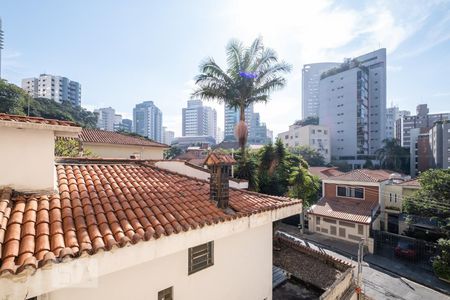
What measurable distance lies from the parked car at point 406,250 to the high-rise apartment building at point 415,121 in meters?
81.7

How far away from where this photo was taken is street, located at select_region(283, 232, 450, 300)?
16031mm

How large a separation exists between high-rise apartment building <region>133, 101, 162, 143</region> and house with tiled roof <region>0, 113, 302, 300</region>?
155841 millimetres

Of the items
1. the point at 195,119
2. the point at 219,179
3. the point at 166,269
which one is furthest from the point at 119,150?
the point at 195,119

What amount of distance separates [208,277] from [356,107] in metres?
86.0

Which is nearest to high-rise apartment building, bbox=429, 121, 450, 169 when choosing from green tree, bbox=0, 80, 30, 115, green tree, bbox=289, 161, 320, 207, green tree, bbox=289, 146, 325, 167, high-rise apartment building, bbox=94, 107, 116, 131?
green tree, bbox=289, 146, 325, 167

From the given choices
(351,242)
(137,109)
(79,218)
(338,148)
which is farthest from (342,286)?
(137,109)

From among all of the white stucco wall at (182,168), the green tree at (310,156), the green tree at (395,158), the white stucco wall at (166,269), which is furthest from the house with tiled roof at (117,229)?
the green tree at (395,158)

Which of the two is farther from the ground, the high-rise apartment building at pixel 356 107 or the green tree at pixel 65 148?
the high-rise apartment building at pixel 356 107

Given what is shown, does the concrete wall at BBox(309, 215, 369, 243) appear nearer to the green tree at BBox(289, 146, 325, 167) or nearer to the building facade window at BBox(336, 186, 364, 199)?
the building facade window at BBox(336, 186, 364, 199)

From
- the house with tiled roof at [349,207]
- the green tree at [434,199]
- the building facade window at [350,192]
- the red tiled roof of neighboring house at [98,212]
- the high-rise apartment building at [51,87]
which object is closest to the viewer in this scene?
the red tiled roof of neighboring house at [98,212]

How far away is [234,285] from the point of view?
6316mm

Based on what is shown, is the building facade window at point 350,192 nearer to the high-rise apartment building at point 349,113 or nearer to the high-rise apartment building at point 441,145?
the high-rise apartment building at point 441,145

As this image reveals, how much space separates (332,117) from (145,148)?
7468 centimetres

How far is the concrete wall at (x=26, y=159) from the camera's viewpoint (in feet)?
14.5
